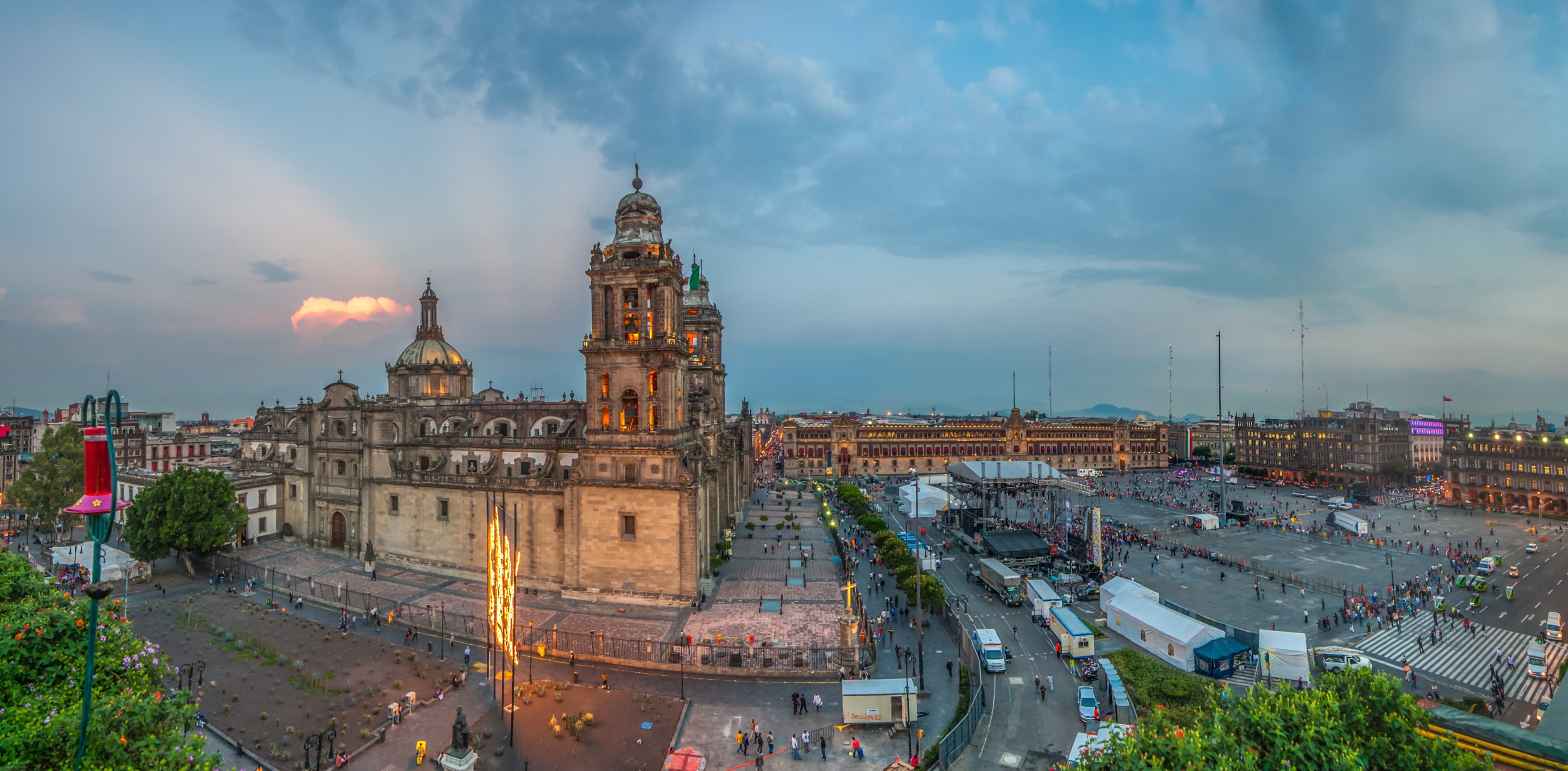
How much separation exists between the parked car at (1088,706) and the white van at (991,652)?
15.3 feet

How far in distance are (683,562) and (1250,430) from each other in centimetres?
14493

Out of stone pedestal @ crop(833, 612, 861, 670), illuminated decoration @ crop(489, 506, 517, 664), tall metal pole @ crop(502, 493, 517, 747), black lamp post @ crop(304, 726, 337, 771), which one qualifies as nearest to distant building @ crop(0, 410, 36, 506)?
black lamp post @ crop(304, 726, 337, 771)

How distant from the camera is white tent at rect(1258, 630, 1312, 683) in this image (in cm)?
3322

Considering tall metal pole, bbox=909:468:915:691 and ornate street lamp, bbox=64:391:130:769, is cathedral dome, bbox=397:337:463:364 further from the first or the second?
ornate street lamp, bbox=64:391:130:769

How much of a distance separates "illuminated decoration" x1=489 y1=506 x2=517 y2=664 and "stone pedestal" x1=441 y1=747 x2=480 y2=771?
10.5ft

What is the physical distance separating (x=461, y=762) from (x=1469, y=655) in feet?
169

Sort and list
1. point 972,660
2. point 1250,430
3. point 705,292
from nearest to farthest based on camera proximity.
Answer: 1. point 972,660
2. point 705,292
3. point 1250,430

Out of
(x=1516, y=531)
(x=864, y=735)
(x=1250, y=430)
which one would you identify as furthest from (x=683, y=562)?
(x=1250, y=430)

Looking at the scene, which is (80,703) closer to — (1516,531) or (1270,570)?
(1270,570)

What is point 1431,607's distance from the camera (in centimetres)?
4609

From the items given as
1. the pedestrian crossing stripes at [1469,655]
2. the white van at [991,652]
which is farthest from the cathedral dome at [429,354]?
the pedestrian crossing stripes at [1469,655]

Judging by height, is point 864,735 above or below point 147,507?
below

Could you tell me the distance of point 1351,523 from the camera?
2857 inches

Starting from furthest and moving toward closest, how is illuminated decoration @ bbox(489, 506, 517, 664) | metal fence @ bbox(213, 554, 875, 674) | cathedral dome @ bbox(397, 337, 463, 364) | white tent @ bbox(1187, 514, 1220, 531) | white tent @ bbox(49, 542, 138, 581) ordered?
1. white tent @ bbox(1187, 514, 1220, 531)
2. cathedral dome @ bbox(397, 337, 463, 364)
3. white tent @ bbox(49, 542, 138, 581)
4. metal fence @ bbox(213, 554, 875, 674)
5. illuminated decoration @ bbox(489, 506, 517, 664)
